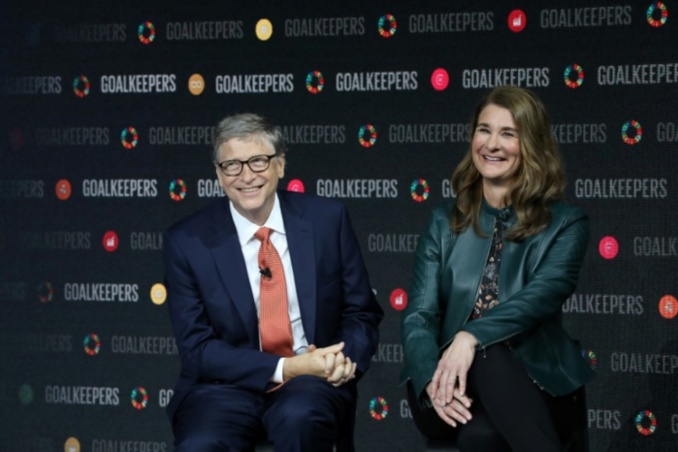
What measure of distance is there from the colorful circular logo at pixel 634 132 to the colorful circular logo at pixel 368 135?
973 millimetres

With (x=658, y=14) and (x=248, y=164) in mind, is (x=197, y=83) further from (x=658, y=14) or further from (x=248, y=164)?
(x=658, y=14)

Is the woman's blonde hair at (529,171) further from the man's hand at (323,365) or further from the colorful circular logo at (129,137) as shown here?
the colorful circular logo at (129,137)

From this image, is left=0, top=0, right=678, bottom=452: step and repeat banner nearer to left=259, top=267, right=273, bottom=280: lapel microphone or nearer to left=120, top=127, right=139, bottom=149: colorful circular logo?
left=120, top=127, right=139, bottom=149: colorful circular logo

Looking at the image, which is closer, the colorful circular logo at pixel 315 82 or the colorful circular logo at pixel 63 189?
the colorful circular logo at pixel 315 82

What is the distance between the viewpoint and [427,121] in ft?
14.4

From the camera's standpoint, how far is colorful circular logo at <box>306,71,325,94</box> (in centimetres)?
448

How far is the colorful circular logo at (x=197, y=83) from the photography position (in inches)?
181

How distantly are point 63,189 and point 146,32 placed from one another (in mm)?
762

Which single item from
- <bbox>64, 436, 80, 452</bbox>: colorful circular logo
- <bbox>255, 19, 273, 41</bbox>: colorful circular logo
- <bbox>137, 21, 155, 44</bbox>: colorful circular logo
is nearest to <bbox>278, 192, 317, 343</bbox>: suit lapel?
<bbox>255, 19, 273, 41</bbox>: colorful circular logo

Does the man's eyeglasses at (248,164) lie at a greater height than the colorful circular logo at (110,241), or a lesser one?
greater

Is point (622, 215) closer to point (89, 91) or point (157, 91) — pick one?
point (157, 91)

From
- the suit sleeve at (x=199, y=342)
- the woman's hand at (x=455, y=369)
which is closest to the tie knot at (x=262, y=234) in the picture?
the suit sleeve at (x=199, y=342)

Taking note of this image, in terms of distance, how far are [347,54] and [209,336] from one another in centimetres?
159

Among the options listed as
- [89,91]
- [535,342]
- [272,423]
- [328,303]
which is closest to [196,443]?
[272,423]
